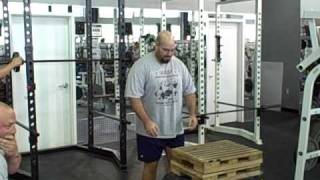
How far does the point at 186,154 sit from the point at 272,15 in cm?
692

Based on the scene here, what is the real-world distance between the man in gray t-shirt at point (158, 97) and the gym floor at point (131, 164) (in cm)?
125

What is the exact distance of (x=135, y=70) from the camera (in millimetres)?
3227

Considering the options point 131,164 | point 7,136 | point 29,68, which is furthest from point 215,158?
point 131,164

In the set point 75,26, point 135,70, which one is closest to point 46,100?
point 75,26

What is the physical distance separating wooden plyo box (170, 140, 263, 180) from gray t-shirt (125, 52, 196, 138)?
1.12 feet

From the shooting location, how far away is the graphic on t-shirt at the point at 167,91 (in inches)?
129

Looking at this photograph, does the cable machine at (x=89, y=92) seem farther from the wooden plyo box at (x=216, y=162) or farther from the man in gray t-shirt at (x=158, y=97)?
the wooden plyo box at (x=216, y=162)

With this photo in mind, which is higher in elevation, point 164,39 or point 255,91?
point 164,39

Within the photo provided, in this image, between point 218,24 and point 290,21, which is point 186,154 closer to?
point 218,24

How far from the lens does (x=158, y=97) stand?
327 centimetres

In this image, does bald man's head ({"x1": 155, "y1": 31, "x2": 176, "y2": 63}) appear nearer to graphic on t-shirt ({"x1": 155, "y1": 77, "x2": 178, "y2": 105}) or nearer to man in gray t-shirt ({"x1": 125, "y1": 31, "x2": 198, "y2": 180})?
man in gray t-shirt ({"x1": 125, "y1": 31, "x2": 198, "y2": 180})

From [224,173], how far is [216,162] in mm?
106

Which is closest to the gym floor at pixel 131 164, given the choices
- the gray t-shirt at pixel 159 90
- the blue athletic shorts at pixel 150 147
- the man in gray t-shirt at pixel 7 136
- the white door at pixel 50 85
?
the white door at pixel 50 85

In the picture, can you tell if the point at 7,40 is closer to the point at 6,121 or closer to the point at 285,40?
the point at 6,121
